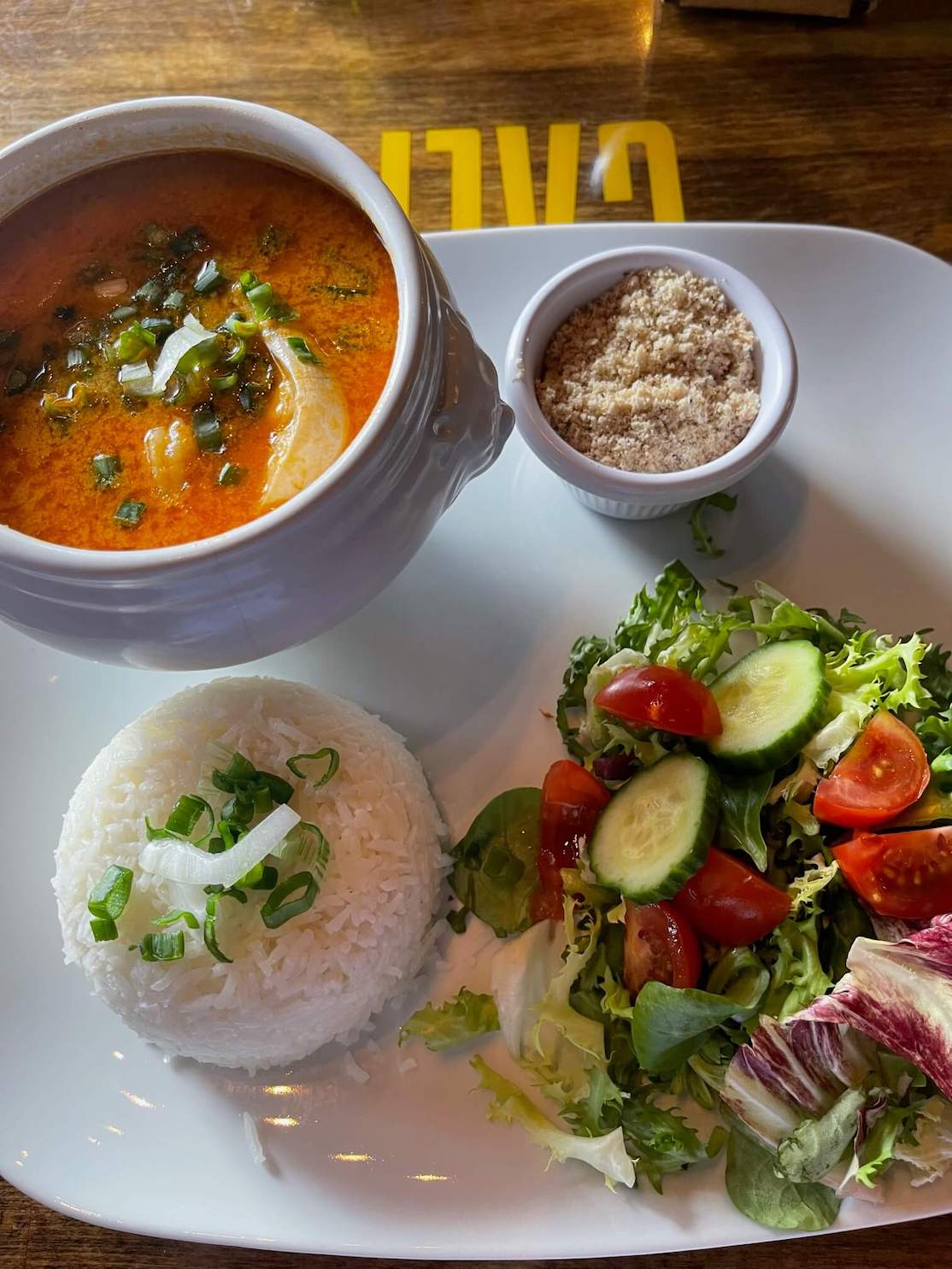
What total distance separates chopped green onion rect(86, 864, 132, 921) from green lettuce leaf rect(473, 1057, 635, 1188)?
0.48m

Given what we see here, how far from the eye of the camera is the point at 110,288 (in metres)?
1.37

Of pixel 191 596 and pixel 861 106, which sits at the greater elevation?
pixel 861 106

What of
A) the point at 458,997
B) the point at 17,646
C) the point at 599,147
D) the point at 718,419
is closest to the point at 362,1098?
the point at 458,997

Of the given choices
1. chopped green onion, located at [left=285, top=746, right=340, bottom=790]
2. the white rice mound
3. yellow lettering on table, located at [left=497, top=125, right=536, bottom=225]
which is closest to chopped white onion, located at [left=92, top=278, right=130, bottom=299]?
the white rice mound

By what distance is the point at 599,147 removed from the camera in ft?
6.77

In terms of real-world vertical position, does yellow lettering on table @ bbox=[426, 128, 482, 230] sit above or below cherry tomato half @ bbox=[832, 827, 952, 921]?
above

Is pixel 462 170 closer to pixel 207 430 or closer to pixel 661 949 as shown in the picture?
pixel 207 430

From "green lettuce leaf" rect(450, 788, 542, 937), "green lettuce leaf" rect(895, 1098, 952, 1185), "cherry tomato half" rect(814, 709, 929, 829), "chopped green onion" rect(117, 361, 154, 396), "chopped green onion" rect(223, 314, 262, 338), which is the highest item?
"chopped green onion" rect(223, 314, 262, 338)

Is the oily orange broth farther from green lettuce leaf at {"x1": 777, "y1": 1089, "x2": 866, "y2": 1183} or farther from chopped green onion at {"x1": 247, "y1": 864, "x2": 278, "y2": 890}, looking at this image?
green lettuce leaf at {"x1": 777, "y1": 1089, "x2": 866, "y2": 1183}

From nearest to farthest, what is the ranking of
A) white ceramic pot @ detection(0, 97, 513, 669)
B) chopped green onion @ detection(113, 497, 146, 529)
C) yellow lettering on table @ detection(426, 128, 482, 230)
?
white ceramic pot @ detection(0, 97, 513, 669)
chopped green onion @ detection(113, 497, 146, 529)
yellow lettering on table @ detection(426, 128, 482, 230)

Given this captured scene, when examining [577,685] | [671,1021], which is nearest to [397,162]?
[577,685]

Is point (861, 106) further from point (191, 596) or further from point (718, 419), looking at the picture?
point (191, 596)

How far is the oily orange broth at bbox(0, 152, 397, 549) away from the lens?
4.07 ft

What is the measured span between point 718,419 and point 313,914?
2.93 feet
